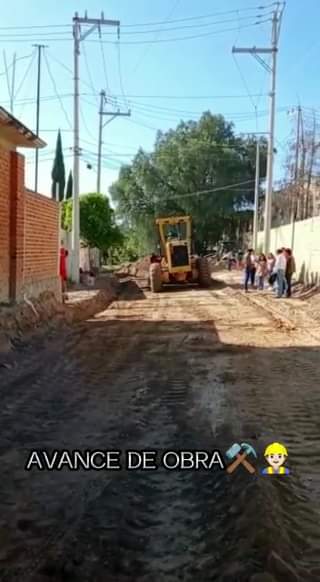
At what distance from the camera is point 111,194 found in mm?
46469

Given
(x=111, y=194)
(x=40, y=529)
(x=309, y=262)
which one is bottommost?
(x=40, y=529)

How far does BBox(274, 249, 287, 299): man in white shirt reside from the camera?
59.5 feet

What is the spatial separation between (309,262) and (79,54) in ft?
39.8

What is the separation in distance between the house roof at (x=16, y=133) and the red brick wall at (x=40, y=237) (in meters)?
1.14

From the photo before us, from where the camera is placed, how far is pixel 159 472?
415cm

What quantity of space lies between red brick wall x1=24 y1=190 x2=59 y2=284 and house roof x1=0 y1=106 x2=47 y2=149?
44.8 inches

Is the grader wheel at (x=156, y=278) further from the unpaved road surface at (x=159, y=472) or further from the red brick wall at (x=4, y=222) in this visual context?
the unpaved road surface at (x=159, y=472)

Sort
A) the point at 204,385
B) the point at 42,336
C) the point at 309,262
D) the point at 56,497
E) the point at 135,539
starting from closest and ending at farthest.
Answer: the point at 135,539
the point at 56,497
the point at 204,385
the point at 42,336
the point at 309,262

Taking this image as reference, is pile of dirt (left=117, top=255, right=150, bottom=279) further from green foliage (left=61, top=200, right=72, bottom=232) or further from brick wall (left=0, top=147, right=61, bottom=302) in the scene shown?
brick wall (left=0, top=147, right=61, bottom=302)

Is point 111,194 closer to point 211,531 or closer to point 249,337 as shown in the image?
point 249,337

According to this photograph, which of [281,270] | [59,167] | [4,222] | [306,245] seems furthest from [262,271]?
[59,167]

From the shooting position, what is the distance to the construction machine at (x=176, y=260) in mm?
23016

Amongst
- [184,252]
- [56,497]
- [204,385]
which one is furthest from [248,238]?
[56,497]

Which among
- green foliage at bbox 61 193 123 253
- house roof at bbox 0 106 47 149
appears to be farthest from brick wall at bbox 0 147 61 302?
green foliage at bbox 61 193 123 253
